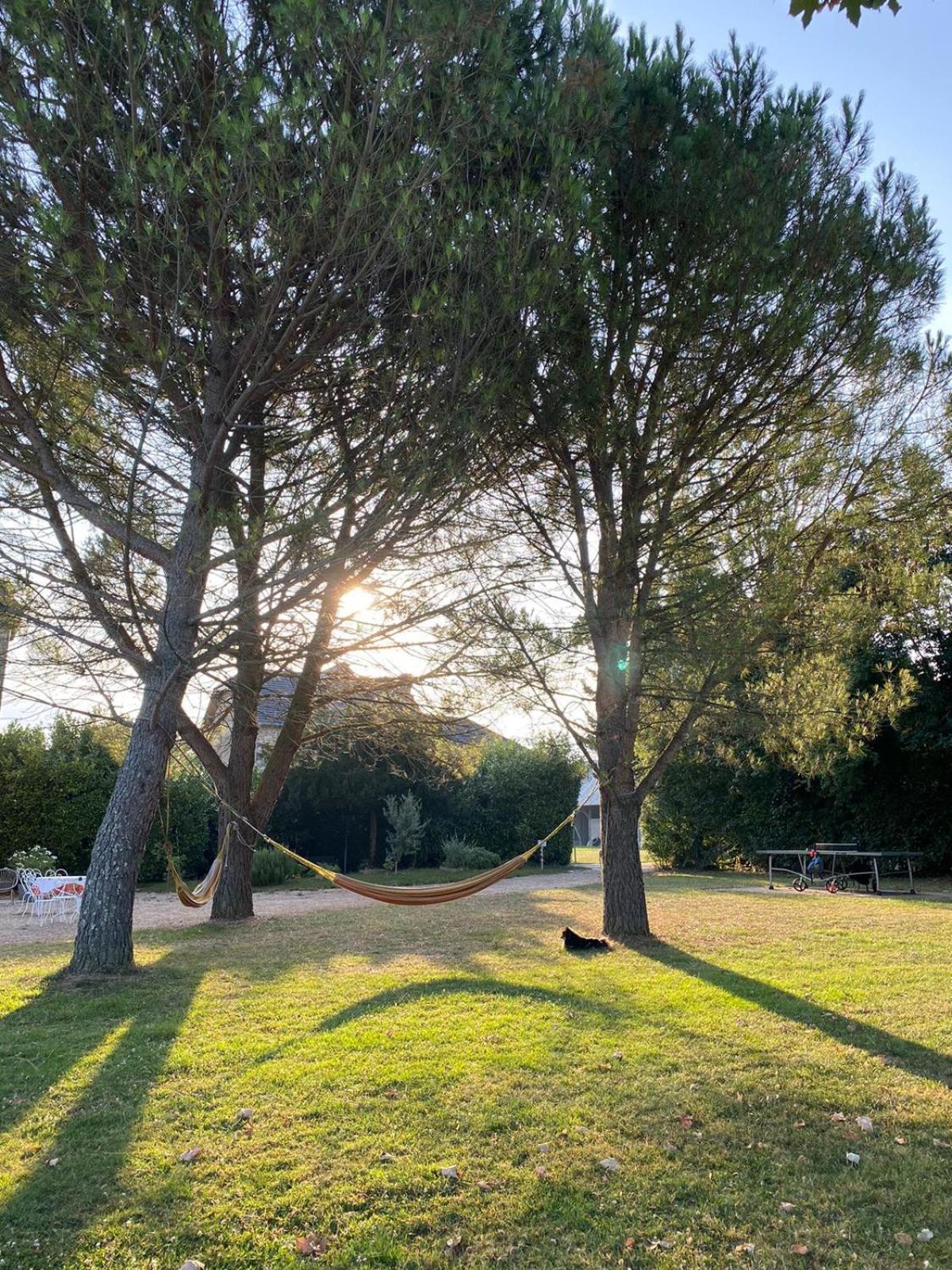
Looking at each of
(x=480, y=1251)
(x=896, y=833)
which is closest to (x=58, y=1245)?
(x=480, y=1251)

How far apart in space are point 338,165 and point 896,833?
14.4 meters

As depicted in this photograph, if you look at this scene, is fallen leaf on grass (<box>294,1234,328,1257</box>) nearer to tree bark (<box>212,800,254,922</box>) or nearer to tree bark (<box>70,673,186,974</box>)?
tree bark (<box>70,673,186,974</box>)

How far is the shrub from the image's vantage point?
1179 centimetres

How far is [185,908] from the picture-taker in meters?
11.0

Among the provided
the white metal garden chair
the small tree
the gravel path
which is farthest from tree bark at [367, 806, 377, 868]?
the white metal garden chair

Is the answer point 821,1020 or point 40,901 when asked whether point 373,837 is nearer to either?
point 40,901

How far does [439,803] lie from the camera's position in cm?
1789

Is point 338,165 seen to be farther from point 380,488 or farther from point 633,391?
point 633,391

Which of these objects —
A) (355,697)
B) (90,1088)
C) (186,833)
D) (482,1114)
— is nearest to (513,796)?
(186,833)

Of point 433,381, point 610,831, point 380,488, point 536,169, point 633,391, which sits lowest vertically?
point 610,831

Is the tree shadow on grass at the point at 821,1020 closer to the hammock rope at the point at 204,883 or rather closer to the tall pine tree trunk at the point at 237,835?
the hammock rope at the point at 204,883

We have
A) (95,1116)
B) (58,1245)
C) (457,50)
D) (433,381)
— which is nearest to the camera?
(58,1245)

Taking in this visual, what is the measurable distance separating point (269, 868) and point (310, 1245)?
13132mm

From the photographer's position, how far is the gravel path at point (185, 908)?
8.57m
